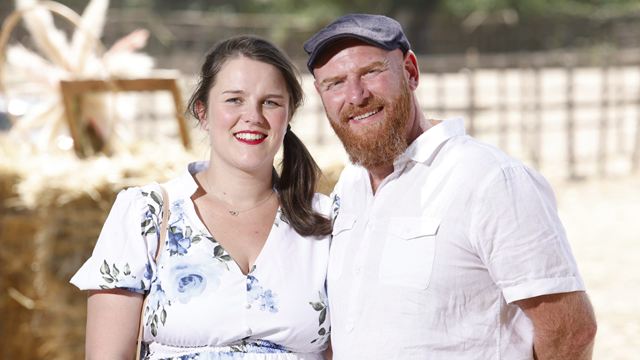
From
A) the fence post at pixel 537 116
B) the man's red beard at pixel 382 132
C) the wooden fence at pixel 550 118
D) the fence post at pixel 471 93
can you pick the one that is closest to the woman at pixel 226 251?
the man's red beard at pixel 382 132

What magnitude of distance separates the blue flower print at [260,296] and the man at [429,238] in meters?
0.14

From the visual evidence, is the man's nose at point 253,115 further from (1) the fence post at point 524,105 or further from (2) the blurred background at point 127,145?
(1) the fence post at point 524,105

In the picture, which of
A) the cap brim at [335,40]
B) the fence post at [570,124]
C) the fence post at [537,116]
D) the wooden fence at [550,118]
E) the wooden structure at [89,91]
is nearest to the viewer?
the cap brim at [335,40]

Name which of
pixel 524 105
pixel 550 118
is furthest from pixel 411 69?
pixel 550 118

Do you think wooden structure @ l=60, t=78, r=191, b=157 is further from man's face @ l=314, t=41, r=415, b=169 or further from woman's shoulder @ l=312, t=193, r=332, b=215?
man's face @ l=314, t=41, r=415, b=169

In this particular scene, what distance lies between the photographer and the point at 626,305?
7.40 metres

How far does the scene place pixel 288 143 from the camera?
2697 mm

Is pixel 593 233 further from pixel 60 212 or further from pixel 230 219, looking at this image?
pixel 230 219

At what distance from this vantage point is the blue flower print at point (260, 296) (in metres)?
2.35

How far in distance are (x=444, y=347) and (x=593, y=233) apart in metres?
8.17

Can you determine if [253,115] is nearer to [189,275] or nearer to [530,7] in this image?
[189,275]

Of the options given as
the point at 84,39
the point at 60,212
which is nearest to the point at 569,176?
the point at 84,39

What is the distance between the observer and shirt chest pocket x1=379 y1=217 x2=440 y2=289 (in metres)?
2.12

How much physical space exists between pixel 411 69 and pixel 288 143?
484 millimetres
